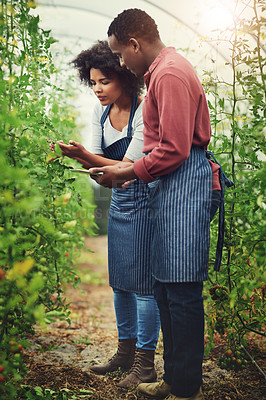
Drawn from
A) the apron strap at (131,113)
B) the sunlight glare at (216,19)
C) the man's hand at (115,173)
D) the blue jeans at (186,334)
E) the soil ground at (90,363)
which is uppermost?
the sunlight glare at (216,19)

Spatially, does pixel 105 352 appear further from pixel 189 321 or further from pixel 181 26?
pixel 181 26

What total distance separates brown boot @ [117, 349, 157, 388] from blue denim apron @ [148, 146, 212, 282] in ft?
1.94

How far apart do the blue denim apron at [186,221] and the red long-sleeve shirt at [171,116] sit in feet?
0.23

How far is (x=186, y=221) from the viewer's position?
1559 millimetres

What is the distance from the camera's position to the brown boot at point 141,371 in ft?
6.52

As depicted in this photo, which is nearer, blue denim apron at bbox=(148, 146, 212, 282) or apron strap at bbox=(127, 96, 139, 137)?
blue denim apron at bbox=(148, 146, 212, 282)

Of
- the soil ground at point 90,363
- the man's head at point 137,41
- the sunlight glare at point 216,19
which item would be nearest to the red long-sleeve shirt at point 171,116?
the man's head at point 137,41

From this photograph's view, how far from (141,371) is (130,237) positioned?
0.65m

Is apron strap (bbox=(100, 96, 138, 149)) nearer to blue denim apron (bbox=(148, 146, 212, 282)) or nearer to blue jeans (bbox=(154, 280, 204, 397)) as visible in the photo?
blue denim apron (bbox=(148, 146, 212, 282))

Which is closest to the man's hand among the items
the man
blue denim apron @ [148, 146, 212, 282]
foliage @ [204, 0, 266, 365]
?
the man

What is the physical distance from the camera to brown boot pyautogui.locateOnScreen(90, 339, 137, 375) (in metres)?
2.18

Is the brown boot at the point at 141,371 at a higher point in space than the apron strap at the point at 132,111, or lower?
lower

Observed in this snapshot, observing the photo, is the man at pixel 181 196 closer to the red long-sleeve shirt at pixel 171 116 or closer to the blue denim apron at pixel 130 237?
the red long-sleeve shirt at pixel 171 116

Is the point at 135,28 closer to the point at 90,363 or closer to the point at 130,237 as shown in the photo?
the point at 130,237
